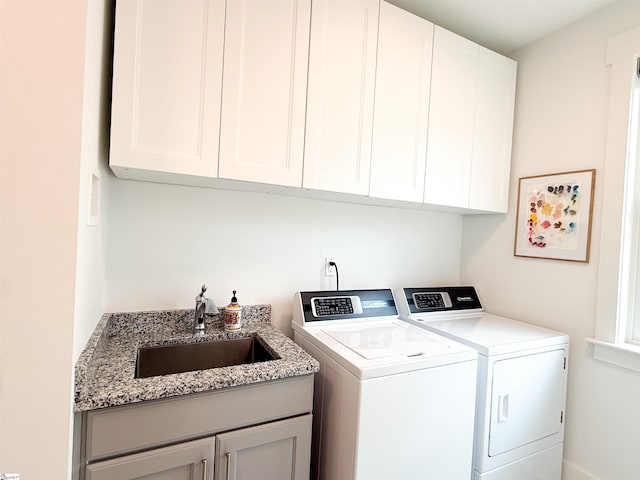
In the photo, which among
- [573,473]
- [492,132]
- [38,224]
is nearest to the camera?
[38,224]

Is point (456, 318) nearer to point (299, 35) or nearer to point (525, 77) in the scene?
point (525, 77)

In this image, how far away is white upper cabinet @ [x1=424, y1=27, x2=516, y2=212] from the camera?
71.0 inches

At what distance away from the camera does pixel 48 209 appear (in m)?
0.79

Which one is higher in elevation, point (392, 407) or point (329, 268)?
point (329, 268)

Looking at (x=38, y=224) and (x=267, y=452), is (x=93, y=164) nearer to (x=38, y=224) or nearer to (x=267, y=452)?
(x=38, y=224)

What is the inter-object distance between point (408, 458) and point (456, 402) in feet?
1.03

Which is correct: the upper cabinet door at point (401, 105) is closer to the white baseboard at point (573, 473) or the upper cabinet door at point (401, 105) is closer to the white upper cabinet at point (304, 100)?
the white upper cabinet at point (304, 100)

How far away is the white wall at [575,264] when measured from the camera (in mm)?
1653

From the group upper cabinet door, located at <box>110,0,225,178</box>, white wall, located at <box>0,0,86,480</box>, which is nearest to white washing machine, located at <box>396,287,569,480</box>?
upper cabinet door, located at <box>110,0,225,178</box>

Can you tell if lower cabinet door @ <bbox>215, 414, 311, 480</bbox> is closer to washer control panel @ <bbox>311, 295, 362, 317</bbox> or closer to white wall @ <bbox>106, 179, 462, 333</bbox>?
washer control panel @ <bbox>311, 295, 362, 317</bbox>

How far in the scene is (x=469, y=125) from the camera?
192 centimetres

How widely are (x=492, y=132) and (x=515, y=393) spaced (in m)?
1.54

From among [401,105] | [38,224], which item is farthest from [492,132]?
[38,224]

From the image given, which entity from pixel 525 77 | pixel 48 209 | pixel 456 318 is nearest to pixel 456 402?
pixel 456 318
